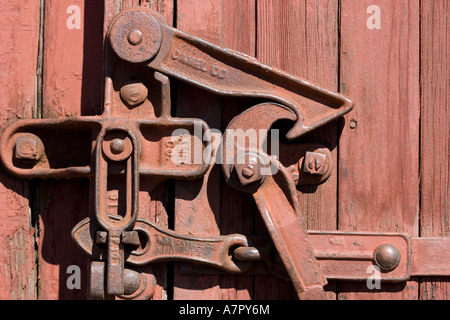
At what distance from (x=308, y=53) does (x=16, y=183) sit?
74 cm

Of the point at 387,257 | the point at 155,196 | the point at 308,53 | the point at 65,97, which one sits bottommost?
the point at 387,257

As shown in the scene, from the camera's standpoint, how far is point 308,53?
4.81ft

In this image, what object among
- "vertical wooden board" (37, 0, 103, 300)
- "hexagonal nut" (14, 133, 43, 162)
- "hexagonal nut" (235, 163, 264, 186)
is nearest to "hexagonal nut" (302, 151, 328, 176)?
"hexagonal nut" (235, 163, 264, 186)

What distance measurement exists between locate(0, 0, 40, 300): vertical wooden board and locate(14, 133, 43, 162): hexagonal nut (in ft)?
0.20

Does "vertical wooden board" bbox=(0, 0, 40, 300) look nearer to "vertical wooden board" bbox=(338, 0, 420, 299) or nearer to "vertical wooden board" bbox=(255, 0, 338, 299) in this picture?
"vertical wooden board" bbox=(255, 0, 338, 299)

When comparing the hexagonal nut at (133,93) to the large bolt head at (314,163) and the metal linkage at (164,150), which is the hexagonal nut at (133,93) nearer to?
the metal linkage at (164,150)

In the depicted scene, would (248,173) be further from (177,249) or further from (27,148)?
(27,148)

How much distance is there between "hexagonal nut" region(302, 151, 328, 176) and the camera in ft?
4.68

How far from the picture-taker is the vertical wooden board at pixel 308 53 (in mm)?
1460

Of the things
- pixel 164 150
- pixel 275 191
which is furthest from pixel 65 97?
pixel 275 191

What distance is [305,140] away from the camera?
1.46 metres

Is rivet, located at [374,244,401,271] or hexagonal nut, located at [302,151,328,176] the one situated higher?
hexagonal nut, located at [302,151,328,176]

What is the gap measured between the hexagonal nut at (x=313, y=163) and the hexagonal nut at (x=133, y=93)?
0.39 m

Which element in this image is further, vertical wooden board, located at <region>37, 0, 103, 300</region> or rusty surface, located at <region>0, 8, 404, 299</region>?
vertical wooden board, located at <region>37, 0, 103, 300</region>
